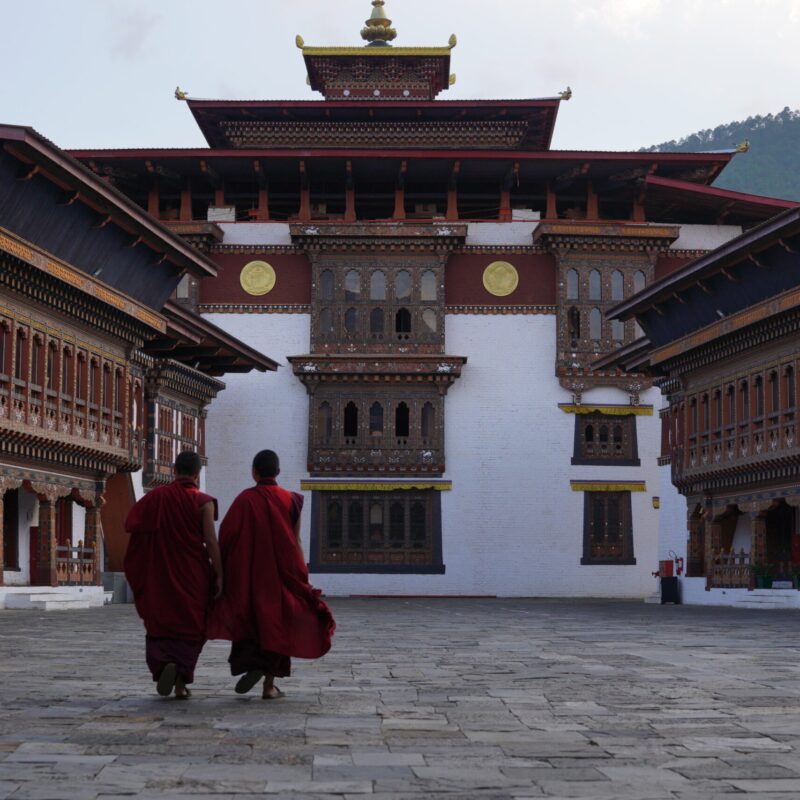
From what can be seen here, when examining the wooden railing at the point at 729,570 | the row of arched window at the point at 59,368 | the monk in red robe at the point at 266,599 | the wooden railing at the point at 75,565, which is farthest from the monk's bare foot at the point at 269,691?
the wooden railing at the point at 729,570

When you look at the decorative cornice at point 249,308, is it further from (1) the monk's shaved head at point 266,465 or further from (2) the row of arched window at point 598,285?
(1) the monk's shaved head at point 266,465

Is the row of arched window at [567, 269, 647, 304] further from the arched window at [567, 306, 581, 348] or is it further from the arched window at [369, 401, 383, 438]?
the arched window at [369, 401, 383, 438]

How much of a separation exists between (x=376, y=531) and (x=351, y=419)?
3124 millimetres

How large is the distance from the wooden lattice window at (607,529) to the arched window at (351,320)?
25.2 feet

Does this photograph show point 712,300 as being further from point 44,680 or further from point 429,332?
point 44,680

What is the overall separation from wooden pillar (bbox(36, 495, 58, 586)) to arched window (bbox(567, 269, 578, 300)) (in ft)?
59.0

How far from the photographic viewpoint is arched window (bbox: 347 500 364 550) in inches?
1529

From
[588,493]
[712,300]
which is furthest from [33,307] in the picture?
[588,493]

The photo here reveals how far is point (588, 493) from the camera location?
38.9 meters

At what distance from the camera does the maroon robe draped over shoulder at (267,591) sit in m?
8.80

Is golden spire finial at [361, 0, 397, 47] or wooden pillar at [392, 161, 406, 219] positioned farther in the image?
golden spire finial at [361, 0, 397, 47]

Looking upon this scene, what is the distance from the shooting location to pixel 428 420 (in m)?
39.5

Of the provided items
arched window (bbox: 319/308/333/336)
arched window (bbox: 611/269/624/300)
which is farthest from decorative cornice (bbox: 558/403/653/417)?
arched window (bbox: 319/308/333/336)

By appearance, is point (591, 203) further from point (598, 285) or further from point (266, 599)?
point (266, 599)
